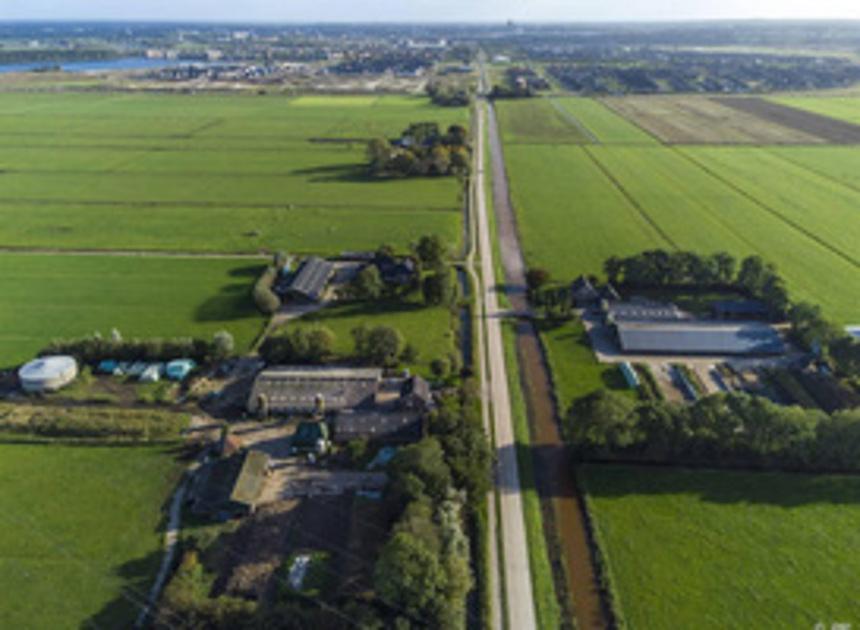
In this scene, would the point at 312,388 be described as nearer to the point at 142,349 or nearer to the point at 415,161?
the point at 142,349

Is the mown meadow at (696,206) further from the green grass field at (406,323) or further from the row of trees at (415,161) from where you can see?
the green grass field at (406,323)

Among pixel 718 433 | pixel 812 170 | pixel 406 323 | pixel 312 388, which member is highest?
pixel 812 170

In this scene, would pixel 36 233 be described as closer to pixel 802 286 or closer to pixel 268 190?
pixel 268 190

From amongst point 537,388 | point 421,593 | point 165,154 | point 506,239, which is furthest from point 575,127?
point 421,593

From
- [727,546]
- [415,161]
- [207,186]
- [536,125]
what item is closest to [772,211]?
[415,161]

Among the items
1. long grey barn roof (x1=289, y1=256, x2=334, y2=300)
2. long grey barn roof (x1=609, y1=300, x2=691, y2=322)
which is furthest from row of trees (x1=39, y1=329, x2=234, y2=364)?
long grey barn roof (x1=609, y1=300, x2=691, y2=322)

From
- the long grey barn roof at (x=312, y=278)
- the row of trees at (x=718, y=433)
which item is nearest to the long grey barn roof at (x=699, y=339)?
the row of trees at (x=718, y=433)

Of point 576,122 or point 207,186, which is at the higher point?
point 576,122
